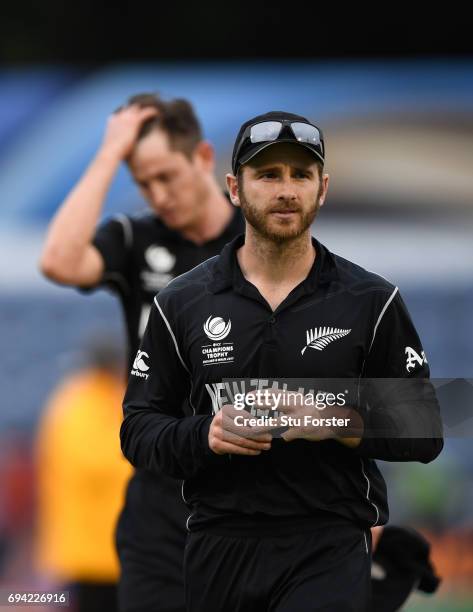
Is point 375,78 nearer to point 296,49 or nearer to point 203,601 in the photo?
point 296,49

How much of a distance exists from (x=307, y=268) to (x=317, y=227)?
23.6 feet

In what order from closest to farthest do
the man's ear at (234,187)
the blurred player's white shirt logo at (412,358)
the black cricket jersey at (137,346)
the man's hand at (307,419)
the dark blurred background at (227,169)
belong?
the man's hand at (307,419) < the blurred player's white shirt logo at (412,358) < the man's ear at (234,187) < the black cricket jersey at (137,346) < the dark blurred background at (227,169)

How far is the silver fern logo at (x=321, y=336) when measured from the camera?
3.87m

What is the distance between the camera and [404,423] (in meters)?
3.82

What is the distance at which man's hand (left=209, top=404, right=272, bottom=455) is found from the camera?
3.61 meters

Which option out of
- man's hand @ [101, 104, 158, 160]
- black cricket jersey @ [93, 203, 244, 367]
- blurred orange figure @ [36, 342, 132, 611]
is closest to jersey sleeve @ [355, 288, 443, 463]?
black cricket jersey @ [93, 203, 244, 367]

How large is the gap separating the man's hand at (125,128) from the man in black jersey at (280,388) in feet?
5.75

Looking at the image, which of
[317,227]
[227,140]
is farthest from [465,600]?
[227,140]

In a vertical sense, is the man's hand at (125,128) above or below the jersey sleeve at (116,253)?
above

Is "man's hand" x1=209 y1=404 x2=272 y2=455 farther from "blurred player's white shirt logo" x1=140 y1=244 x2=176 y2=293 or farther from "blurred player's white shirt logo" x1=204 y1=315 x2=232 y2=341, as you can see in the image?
"blurred player's white shirt logo" x1=140 y1=244 x2=176 y2=293

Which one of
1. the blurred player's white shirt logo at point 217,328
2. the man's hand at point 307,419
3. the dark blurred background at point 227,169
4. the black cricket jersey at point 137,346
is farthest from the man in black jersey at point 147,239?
the dark blurred background at point 227,169

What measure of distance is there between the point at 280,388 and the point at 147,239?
6.60 ft

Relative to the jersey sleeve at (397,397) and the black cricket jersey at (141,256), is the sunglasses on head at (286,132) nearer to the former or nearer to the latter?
the jersey sleeve at (397,397)

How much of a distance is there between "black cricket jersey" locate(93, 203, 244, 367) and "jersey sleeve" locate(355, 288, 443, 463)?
1639 millimetres
